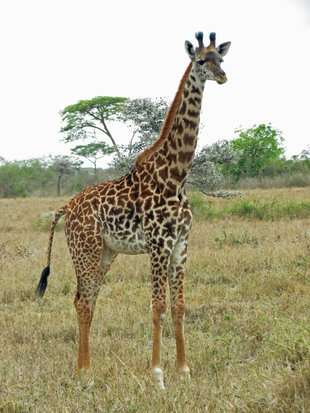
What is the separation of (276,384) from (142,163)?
2.24m

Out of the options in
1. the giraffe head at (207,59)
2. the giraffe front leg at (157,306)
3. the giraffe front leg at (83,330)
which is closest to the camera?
the giraffe head at (207,59)

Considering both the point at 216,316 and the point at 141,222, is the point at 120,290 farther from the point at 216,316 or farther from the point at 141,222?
the point at 141,222

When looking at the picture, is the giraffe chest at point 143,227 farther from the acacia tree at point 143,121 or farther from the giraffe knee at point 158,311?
the acacia tree at point 143,121

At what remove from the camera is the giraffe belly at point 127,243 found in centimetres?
448

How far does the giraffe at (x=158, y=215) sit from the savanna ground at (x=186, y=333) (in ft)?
1.21

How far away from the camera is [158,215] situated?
4.30m

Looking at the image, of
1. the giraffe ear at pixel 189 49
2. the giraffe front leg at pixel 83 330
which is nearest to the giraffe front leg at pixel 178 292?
the giraffe front leg at pixel 83 330

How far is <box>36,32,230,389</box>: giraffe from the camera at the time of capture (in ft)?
14.1

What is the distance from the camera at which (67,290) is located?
7.40m

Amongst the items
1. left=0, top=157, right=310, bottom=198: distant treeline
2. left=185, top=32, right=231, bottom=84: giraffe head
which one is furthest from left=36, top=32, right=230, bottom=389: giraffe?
left=0, top=157, right=310, bottom=198: distant treeline

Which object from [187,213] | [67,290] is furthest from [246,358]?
[67,290]

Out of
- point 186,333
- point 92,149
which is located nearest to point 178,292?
point 186,333

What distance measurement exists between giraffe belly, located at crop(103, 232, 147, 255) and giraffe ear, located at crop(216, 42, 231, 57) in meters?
1.72

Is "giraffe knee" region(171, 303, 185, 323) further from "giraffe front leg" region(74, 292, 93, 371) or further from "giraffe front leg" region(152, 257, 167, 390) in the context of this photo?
"giraffe front leg" region(74, 292, 93, 371)
